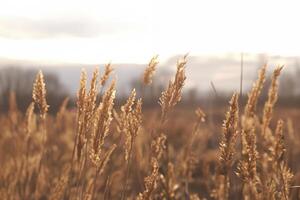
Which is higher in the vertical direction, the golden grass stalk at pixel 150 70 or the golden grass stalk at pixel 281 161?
the golden grass stalk at pixel 150 70

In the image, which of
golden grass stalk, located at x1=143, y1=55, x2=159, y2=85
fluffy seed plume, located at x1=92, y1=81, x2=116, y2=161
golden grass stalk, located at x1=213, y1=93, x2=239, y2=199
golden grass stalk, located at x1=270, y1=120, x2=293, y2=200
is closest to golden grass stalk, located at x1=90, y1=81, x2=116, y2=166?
fluffy seed plume, located at x1=92, y1=81, x2=116, y2=161

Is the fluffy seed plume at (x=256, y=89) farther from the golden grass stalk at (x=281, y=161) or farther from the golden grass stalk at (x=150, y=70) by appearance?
the golden grass stalk at (x=150, y=70)

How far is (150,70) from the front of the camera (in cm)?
178

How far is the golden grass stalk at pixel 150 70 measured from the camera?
173 centimetres

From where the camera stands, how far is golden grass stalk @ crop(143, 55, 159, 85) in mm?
1725

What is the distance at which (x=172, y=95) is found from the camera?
168 centimetres

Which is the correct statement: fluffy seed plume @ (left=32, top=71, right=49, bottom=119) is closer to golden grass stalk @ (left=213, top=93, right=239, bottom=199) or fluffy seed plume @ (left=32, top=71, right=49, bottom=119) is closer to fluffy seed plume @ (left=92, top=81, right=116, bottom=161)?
fluffy seed plume @ (left=92, top=81, right=116, bottom=161)

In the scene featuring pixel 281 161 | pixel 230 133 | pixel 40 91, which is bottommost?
pixel 281 161

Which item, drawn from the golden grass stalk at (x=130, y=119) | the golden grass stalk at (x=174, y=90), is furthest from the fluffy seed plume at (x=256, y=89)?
the golden grass stalk at (x=130, y=119)

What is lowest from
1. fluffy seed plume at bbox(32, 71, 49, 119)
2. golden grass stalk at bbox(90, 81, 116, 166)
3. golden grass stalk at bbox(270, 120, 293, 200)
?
golden grass stalk at bbox(270, 120, 293, 200)

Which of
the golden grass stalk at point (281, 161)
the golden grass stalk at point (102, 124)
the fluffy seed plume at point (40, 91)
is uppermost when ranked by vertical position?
the fluffy seed plume at point (40, 91)

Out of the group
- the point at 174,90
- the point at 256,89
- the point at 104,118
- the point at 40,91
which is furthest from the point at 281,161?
the point at 40,91

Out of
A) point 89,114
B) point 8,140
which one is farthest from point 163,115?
point 8,140

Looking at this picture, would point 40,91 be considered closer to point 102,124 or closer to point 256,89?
point 102,124
